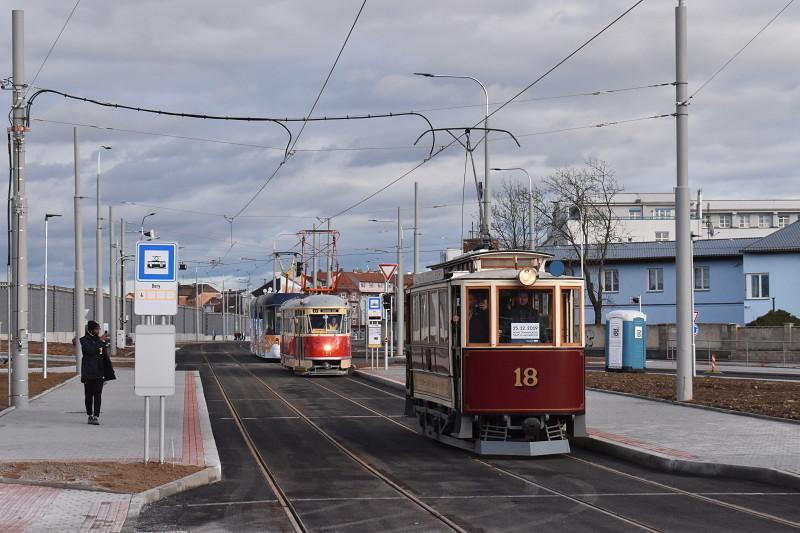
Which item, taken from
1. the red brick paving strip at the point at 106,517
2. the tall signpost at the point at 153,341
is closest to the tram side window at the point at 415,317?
the tall signpost at the point at 153,341

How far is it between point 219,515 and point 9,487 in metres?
2.61

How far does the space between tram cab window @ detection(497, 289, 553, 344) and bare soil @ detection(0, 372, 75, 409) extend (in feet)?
42.5

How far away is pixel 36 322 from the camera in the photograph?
207ft

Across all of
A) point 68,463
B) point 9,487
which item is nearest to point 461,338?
point 68,463

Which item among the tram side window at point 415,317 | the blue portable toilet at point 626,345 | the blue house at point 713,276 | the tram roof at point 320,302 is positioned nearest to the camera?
the tram side window at point 415,317

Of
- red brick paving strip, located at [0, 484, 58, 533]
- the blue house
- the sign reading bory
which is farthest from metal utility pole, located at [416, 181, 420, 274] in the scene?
red brick paving strip, located at [0, 484, 58, 533]

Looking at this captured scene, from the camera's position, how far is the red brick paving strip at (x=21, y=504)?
10289mm

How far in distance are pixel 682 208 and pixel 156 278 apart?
41.8 feet

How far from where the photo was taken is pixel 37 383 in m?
33.4

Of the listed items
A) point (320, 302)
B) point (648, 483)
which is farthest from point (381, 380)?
point (648, 483)

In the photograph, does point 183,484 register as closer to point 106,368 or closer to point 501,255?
point 501,255

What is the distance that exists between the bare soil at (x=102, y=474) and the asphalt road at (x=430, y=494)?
0.49 m

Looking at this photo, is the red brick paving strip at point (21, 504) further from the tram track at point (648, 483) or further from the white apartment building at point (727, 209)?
the white apartment building at point (727, 209)

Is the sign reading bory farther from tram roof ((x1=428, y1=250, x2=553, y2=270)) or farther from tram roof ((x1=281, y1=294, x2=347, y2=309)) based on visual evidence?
tram roof ((x1=281, y1=294, x2=347, y2=309))
